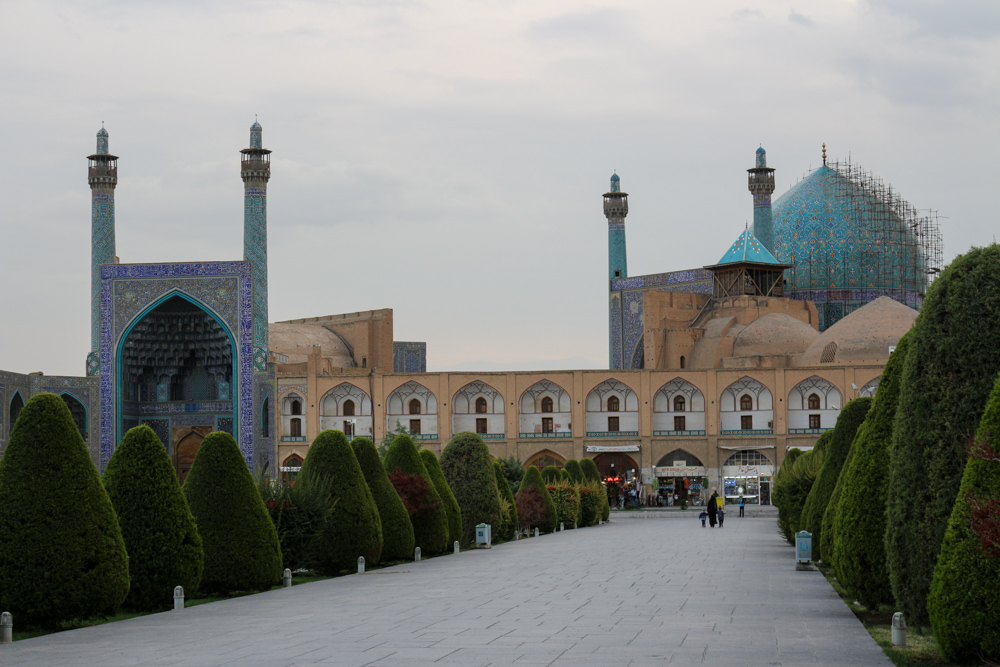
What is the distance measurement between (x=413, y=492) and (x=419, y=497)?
0.17 metres

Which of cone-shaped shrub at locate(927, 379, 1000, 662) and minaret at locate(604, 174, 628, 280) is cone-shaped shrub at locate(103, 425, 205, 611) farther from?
minaret at locate(604, 174, 628, 280)

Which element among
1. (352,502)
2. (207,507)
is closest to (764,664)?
(207,507)

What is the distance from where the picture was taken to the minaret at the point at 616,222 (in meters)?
49.3

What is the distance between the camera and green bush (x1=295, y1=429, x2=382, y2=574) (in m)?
13.9

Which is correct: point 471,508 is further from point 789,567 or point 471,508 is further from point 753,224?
point 753,224

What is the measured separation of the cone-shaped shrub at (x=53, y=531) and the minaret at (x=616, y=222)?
4069 centimetres

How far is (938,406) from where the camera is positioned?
7367mm

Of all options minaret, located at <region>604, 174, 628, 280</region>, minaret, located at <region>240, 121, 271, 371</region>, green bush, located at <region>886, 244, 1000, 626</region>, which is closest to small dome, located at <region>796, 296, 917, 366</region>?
minaret, located at <region>604, 174, 628, 280</region>

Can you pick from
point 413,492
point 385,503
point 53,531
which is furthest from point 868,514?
point 413,492

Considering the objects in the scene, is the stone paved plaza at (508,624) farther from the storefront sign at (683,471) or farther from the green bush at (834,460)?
the storefront sign at (683,471)

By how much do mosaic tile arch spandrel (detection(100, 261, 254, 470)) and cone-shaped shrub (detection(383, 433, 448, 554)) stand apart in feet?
70.1

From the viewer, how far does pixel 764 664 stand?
6.95 metres

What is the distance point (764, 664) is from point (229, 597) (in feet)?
20.1

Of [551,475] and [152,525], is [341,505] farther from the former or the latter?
[551,475]
